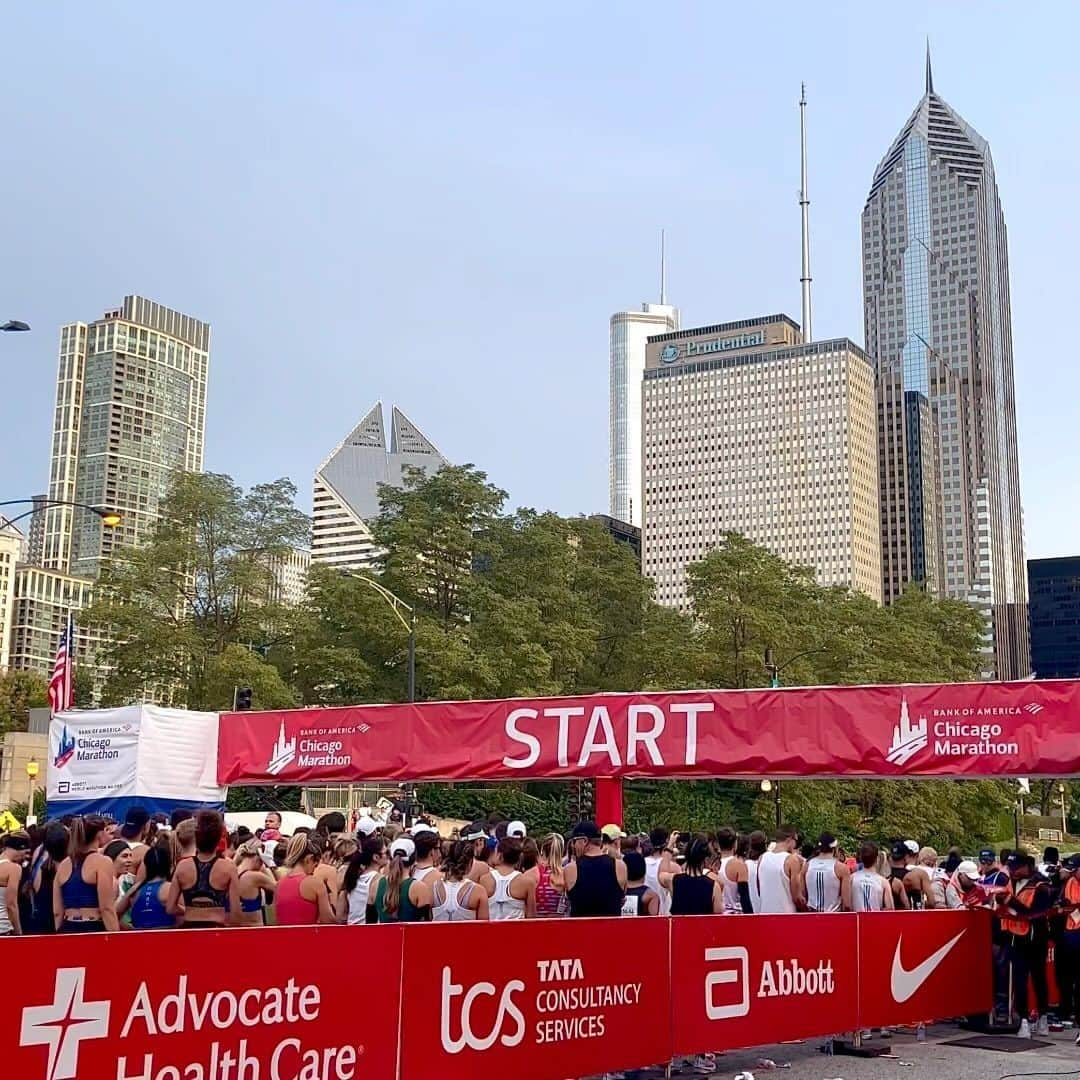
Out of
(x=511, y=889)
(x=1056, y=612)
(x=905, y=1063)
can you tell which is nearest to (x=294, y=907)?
(x=511, y=889)

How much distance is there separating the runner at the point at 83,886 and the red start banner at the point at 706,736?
413 inches

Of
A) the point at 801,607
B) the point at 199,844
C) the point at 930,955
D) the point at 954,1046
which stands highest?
the point at 801,607

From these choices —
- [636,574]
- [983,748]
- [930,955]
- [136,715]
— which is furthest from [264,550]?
[930,955]

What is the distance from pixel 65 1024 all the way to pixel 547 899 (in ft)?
17.8

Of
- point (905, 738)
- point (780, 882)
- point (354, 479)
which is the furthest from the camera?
point (354, 479)

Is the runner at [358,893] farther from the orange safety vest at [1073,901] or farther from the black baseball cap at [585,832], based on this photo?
the orange safety vest at [1073,901]

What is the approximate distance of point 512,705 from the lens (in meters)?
A: 19.9

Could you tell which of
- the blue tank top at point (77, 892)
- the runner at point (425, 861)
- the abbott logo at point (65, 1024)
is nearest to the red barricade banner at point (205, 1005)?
the abbott logo at point (65, 1024)

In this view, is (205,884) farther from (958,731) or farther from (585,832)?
(958,731)

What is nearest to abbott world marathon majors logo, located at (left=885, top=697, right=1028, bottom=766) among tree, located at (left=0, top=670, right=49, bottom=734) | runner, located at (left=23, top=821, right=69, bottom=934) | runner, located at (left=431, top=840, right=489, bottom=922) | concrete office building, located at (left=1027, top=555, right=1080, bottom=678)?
runner, located at (left=431, top=840, right=489, bottom=922)

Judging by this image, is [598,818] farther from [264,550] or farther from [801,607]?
[801,607]

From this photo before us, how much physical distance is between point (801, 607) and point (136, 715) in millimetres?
41208

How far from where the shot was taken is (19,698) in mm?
94188

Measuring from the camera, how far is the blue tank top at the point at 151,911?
9.34m
